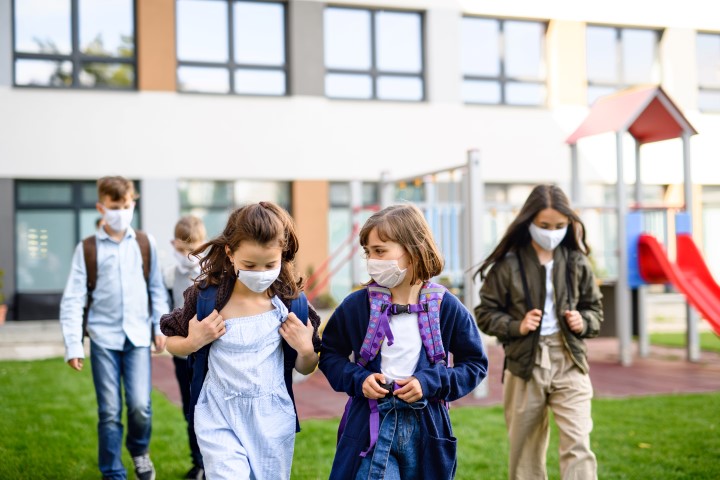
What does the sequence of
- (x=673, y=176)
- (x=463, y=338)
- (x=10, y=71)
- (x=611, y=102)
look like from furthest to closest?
(x=673, y=176) → (x=10, y=71) → (x=611, y=102) → (x=463, y=338)

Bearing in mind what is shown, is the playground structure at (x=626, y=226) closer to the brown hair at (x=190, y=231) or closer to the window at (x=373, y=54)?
the brown hair at (x=190, y=231)

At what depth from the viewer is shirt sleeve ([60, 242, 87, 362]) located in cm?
488

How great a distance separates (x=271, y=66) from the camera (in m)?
17.2

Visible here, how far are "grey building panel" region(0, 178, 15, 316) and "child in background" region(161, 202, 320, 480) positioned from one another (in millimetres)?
13210

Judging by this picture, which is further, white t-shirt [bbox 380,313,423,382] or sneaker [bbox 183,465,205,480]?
sneaker [bbox 183,465,205,480]

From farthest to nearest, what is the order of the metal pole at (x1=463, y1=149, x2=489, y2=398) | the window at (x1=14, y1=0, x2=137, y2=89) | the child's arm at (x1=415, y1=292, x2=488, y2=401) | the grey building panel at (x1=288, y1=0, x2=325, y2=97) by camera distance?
the grey building panel at (x1=288, y1=0, x2=325, y2=97), the window at (x1=14, y1=0, x2=137, y2=89), the metal pole at (x1=463, y1=149, x2=489, y2=398), the child's arm at (x1=415, y1=292, x2=488, y2=401)

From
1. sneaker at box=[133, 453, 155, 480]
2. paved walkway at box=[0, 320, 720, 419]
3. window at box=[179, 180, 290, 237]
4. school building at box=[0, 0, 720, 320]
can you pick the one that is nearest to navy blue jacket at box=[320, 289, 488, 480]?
sneaker at box=[133, 453, 155, 480]

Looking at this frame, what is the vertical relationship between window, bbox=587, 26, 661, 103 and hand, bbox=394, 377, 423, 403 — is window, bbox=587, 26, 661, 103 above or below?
above

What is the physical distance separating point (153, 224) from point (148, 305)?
1128 centimetres

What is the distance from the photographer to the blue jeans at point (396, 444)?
310 cm

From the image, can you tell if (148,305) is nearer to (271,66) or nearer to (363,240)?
(363,240)

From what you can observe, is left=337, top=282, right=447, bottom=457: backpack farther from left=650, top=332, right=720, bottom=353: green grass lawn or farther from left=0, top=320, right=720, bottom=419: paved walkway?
left=650, top=332, right=720, bottom=353: green grass lawn

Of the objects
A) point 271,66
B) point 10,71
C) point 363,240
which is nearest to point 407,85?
point 271,66

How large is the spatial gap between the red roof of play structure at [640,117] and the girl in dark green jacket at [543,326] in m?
7.04
